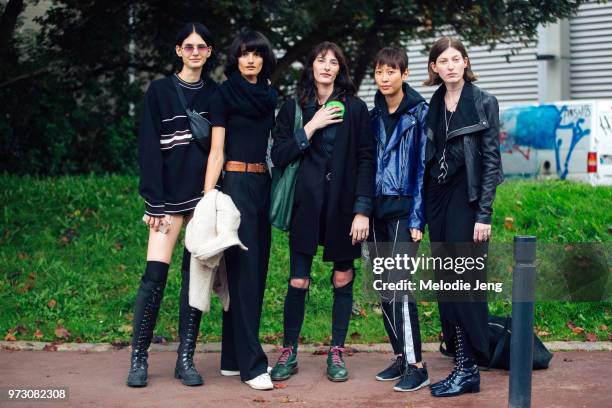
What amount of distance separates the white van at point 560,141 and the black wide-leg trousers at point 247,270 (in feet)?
35.2

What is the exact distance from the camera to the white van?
51.7 feet

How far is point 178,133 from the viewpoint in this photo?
591 cm

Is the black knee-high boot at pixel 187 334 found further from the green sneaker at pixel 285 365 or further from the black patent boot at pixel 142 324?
the green sneaker at pixel 285 365

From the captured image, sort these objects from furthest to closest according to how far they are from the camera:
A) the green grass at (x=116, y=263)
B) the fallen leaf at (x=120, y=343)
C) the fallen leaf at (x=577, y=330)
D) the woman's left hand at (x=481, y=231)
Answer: the green grass at (x=116, y=263)
the fallen leaf at (x=577, y=330)
the fallen leaf at (x=120, y=343)
the woman's left hand at (x=481, y=231)

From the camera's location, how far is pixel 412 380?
580 centimetres

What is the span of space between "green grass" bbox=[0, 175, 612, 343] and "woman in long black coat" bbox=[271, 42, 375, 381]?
544 millimetres

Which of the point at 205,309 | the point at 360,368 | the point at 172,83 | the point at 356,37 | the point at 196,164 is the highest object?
the point at 356,37

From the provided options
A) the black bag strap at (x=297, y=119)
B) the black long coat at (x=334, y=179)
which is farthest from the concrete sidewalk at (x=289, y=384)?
the black bag strap at (x=297, y=119)

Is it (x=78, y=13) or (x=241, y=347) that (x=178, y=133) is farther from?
(x=78, y=13)

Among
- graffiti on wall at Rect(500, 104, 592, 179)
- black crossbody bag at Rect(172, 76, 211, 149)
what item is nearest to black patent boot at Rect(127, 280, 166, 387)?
black crossbody bag at Rect(172, 76, 211, 149)

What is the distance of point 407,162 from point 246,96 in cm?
106

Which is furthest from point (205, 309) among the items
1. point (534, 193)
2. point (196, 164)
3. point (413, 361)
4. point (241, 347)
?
point (534, 193)

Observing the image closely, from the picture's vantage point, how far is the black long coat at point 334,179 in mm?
5875

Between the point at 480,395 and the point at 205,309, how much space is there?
5.71 ft
